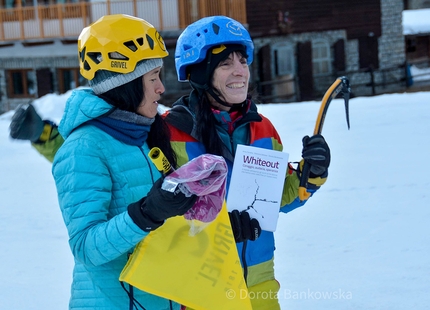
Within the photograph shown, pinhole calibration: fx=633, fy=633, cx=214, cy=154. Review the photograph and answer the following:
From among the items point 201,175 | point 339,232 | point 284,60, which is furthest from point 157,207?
point 284,60

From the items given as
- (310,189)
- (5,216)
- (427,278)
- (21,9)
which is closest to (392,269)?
(427,278)

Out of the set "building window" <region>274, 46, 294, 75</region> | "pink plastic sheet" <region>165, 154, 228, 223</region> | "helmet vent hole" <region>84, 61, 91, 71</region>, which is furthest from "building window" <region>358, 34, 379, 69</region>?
"pink plastic sheet" <region>165, 154, 228, 223</region>

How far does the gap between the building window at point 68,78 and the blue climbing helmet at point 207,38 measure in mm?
17998

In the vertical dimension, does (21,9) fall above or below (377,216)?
above

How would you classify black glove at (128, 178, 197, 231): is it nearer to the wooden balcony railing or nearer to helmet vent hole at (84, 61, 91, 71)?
helmet vent hole at (84, 61, 91, 71)

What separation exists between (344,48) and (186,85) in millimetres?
6193

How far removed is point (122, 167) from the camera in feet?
6.63

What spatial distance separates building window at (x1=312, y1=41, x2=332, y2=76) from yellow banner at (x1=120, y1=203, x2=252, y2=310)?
65.8ft

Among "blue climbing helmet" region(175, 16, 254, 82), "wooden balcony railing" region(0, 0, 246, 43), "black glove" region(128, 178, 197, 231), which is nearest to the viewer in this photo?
"black glove" region(128, 178, 197, 231)

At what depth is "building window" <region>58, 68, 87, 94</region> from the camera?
66.6ft

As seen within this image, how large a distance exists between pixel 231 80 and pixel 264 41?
18.4 metres

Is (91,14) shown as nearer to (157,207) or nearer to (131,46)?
(131,46)

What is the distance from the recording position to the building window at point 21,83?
828 inches

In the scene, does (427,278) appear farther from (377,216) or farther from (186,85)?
(186,85)
